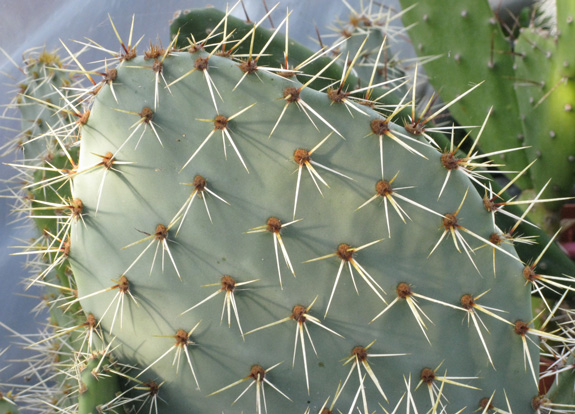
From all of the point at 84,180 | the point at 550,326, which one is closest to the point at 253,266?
the point at 84,180

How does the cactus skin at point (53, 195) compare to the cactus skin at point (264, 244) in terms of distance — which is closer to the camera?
the cactus skin at point (264, 244)

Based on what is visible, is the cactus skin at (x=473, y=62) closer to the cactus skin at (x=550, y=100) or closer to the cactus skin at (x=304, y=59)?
the cactus skin at (x=550, y=100)

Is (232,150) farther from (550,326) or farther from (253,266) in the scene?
(550,326)

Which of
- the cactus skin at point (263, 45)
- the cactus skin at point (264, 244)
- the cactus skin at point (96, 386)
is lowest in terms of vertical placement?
the cactus skin at point (96, 386)

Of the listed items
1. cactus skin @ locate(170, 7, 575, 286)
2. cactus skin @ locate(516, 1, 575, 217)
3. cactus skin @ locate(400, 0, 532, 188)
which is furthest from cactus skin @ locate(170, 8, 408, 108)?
cactus skin @ locate(516, 1, 575, 217)

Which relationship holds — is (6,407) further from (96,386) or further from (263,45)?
(263,45)

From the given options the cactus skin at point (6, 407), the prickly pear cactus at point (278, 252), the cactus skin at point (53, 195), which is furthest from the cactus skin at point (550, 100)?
the cactus skin at point (6, 407)

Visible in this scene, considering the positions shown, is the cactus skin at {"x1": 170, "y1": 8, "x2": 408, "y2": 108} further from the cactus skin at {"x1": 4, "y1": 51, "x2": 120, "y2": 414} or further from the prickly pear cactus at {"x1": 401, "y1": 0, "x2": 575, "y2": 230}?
the prickly pear cactus at {"x1": 401, "y1": 0, "x2": 575, "y2": 230}

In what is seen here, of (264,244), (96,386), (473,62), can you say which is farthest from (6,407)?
(473,62)
